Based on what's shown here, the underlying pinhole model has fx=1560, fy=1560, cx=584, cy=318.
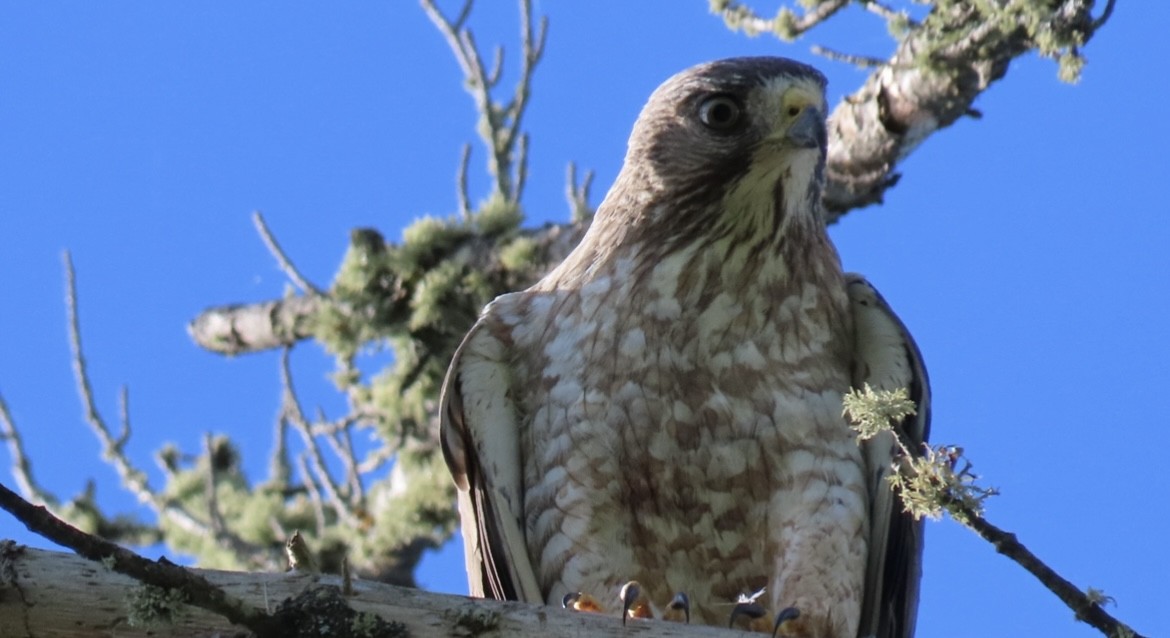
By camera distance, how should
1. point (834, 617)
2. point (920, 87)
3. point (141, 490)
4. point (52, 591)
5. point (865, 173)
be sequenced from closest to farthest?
1. point (52, 591)
2. point (834, 617)
3. point (920, 87)
4. point (865, 173)
5. point (141, 490)

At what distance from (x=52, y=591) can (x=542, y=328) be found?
2079mm

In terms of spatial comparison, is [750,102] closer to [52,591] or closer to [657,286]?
[657,286]

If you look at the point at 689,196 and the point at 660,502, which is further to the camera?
the point at 689,196

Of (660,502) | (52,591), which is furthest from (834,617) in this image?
(52,591)

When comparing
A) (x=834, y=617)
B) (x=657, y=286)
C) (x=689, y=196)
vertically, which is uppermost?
(x=689, y=196)

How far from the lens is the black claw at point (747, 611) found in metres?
4.05

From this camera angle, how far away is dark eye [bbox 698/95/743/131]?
482 centimetres

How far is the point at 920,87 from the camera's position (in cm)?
649

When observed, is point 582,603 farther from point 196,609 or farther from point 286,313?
point 286,313

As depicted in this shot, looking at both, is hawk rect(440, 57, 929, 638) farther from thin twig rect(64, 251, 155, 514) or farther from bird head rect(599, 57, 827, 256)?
thin twig rect(64, 251, 155, 514)

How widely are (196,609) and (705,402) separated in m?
1.85

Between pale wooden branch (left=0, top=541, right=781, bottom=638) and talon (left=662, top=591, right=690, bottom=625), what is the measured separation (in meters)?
0.86

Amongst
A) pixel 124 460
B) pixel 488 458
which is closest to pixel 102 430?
pixel 124 460

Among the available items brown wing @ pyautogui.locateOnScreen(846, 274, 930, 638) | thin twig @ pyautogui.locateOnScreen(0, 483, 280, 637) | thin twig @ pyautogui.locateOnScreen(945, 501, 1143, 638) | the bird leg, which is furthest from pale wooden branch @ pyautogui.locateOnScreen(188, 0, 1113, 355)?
thin twig @ pyautogui.locateOnScreen(0, 483, 280, 637)
